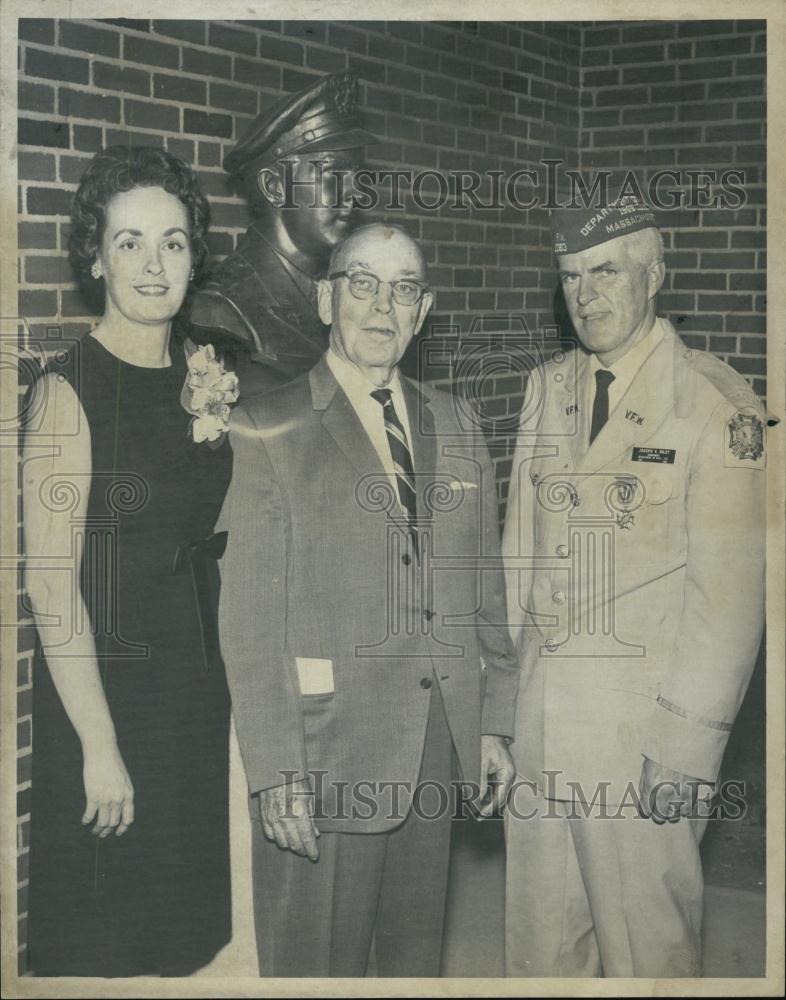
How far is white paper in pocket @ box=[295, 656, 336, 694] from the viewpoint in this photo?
137 inches

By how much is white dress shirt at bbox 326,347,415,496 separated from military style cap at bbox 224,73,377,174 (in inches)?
22.7

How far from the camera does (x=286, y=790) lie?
3.50 metres

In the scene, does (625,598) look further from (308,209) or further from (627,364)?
(308,209)

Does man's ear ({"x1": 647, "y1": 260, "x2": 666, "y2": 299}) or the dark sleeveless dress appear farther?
man's ear ({"x1": 647, "y1": 260, "x2": 666, "y2": 299})

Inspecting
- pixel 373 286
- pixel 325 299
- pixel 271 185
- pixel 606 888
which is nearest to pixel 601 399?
pixel 373 286

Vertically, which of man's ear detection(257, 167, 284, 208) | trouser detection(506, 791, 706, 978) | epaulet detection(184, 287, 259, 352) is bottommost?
trouser detection(506, 791, 706, 978)

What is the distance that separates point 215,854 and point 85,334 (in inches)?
60.3

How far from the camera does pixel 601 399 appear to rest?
11.8 feet

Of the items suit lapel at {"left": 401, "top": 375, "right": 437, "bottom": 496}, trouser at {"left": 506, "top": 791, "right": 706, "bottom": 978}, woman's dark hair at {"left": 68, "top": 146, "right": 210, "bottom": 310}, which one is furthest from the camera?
trouser at {"left": 506, "top": 791, "right": 706, "bottom": 978}

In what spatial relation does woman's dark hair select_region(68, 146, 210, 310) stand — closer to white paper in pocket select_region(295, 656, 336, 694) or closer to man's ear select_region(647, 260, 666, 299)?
white paper in pocket select_region(295, 656, 336, 694)

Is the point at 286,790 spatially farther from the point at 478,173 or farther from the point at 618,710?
the point at 478,173

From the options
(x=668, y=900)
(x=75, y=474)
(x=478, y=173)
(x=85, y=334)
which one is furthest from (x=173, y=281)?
(x=668, y=900)

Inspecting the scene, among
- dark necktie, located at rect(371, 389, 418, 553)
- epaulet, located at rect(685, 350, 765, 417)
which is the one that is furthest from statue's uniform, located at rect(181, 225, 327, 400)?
epaulet, located at rect(685, 350, 765, 417)

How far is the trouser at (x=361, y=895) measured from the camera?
3.53 meters
